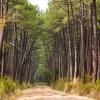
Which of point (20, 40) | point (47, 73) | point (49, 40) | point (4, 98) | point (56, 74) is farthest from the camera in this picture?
point (47, 73)

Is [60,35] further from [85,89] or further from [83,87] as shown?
[85,89]

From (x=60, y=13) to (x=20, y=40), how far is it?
10.4m

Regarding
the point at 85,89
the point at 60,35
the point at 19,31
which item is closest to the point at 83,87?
the point at 85,89

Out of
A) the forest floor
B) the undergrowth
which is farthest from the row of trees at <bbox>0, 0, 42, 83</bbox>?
the undergrowth

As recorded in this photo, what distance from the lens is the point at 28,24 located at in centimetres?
5016

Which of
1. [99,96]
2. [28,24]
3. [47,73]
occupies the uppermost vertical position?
[28,24]

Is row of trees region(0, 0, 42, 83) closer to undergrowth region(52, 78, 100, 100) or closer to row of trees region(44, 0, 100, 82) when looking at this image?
row of trees region(44, 0, 100, 82)

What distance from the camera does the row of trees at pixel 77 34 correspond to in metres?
31.9

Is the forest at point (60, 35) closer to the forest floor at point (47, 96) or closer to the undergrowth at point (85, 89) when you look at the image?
the undergrowth at point (85, 89)

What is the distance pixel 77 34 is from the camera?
4547 centimetres

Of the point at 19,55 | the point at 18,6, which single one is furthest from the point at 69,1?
the point at 19,55

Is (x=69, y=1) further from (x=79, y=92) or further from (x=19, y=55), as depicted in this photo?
(x=19, y=55)

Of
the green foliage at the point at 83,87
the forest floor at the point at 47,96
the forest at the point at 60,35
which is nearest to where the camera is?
the forest floor at the point at 47,96

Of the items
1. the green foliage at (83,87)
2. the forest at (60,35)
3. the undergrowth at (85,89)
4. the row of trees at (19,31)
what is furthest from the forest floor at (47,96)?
the row of trees at (19,31)
